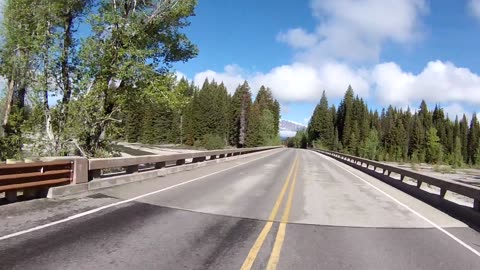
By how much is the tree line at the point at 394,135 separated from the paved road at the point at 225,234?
411ft

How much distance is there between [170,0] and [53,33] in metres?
5.47

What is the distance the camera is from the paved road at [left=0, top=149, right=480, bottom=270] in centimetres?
591

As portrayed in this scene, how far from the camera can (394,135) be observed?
5910 inches

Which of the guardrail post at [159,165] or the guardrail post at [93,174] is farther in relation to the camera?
the guardrail post at [159,165]

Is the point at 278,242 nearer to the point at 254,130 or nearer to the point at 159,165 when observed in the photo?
the point at 159,165

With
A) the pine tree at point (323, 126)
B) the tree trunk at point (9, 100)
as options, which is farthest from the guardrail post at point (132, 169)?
the pine tree at point (323, 126)

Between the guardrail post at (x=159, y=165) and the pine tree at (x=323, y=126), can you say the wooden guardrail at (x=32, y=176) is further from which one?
the pine tree at (x=323, y=126)

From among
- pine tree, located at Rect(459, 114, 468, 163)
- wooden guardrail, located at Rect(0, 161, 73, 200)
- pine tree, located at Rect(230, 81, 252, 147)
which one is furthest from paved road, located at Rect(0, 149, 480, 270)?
pine tree, located at Rect(459, 114, 468, 163)

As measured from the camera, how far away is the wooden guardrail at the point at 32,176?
29.6 feet

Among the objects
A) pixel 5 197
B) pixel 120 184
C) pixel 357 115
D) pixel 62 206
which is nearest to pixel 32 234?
pixel 62 206

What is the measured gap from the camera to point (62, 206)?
9320mm

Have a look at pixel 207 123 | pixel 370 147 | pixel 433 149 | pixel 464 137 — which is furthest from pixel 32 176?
pixel 464 137

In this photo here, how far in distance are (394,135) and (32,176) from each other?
152 m

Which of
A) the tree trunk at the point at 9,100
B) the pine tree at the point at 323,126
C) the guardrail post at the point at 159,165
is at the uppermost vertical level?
the pine tree at the point at 323,126
